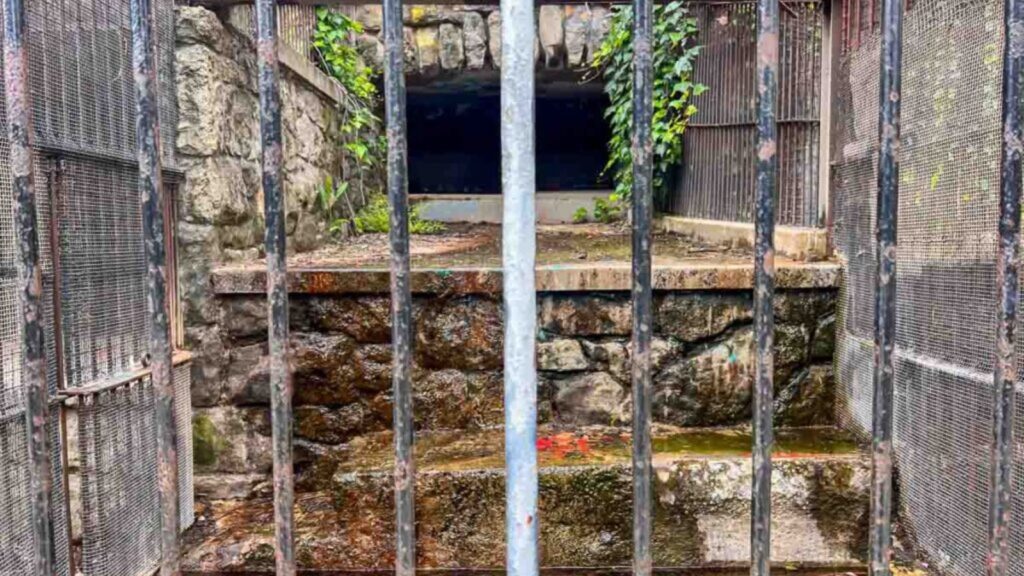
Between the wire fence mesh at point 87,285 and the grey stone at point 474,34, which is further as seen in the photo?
the grey stone at point 474,34

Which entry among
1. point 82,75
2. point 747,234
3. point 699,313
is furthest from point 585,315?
point 82,75

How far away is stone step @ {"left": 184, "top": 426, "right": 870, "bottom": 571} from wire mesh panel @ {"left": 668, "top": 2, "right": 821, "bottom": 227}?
47.9 inches

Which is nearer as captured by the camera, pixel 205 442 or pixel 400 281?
pixel 400 281

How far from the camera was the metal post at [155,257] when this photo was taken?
2.90 ft

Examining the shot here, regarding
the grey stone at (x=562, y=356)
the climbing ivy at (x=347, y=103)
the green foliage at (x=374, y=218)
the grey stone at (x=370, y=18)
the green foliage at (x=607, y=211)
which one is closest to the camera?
the grey stone at (x=562, y=356)

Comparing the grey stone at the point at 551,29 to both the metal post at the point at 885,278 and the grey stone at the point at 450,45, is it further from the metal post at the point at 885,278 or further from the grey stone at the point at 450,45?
the metal post at the point at 885,278

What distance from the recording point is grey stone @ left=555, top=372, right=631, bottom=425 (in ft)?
8.98

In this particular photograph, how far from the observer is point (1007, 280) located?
0.90m

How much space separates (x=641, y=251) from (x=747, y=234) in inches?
112

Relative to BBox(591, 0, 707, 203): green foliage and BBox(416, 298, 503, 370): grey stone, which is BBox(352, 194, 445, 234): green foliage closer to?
BBox(591, 0, 707, 203): green foliage

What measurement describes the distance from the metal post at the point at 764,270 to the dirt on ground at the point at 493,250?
6.72 feet

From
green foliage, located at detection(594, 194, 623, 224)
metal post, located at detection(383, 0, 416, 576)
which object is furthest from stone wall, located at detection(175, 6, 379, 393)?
green foliage, located at detection(594, 194, 623, 224)

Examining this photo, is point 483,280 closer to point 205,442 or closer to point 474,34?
point 205,442

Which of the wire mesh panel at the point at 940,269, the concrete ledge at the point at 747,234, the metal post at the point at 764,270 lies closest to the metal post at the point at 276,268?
the metal post at the point at 764,270
